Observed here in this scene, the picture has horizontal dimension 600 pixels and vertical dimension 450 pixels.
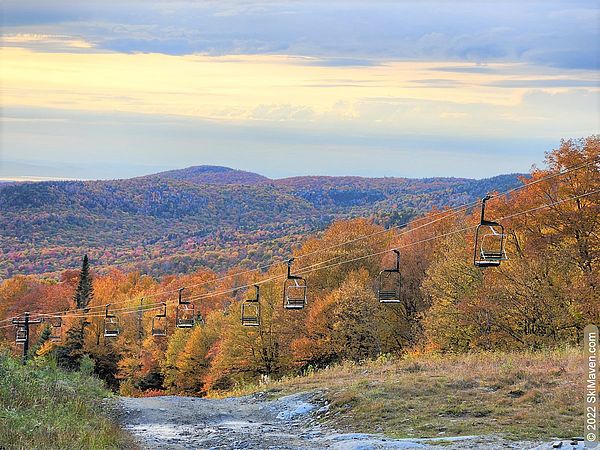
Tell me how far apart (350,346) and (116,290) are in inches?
2827

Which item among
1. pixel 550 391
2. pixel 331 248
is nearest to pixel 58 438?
pixel 550 391

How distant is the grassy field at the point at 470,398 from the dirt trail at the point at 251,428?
816 mm

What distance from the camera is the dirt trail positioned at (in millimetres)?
16984

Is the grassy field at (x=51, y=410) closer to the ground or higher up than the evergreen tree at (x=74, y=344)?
higher up

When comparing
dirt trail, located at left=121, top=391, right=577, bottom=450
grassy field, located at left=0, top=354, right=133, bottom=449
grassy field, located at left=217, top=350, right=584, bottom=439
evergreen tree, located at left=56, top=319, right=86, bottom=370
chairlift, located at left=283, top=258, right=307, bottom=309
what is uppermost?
chairlift, located at left=283, top=258, right=307, bottom=309

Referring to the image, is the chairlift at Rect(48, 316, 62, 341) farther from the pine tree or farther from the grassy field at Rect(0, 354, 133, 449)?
the grassy field at Rect(0, 354, 133, 449)

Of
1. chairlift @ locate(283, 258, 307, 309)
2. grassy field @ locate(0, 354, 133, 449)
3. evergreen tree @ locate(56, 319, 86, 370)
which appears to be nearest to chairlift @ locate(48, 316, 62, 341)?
evergreen tree @ locate(56, 319, 86, 370)

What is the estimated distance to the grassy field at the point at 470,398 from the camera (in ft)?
60.2

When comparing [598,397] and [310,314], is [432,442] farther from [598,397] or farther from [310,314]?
[310,314]

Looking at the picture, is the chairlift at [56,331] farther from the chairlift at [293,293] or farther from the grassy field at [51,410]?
the grassy field at [51,410]

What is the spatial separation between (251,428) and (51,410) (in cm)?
834

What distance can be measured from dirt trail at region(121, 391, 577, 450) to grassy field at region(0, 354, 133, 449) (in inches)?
74.0

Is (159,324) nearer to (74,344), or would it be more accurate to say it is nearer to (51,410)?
(74,344)

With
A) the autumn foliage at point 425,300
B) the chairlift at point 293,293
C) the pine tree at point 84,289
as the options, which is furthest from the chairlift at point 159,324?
the pine tree at point 84,289
